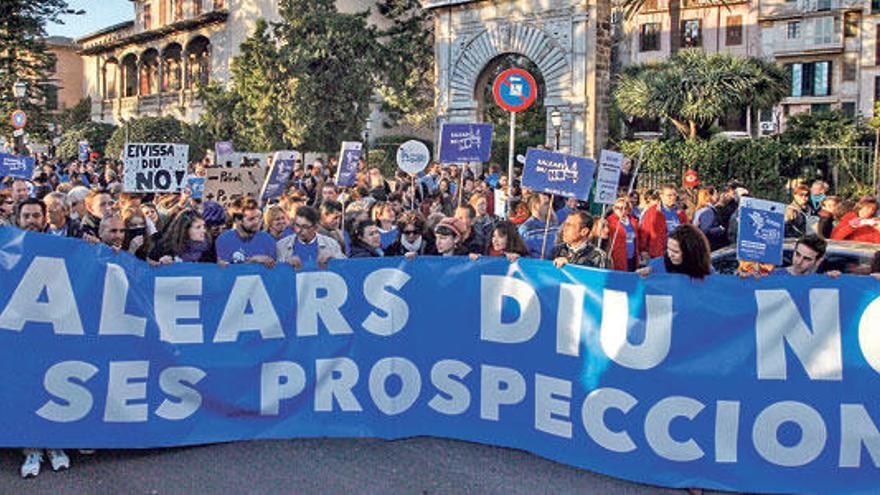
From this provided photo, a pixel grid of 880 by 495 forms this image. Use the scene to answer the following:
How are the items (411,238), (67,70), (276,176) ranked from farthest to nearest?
(67,70) < (276,176) < (411,238)

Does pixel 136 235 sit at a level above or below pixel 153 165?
below

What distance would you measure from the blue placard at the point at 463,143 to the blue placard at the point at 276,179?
8.72 ft

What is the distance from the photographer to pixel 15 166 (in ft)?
40.3

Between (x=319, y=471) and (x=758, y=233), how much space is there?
3500 millimetres

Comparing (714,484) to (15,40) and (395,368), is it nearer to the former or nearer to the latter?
(395,368)

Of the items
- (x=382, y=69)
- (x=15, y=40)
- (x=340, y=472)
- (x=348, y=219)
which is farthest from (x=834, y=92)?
(x=340, y=472)

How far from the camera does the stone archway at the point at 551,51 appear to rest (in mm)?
22031

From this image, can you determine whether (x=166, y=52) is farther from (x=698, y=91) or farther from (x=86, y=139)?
(x=698, y=91)

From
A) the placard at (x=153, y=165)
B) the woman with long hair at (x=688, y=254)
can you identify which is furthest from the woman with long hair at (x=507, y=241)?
the placard at (x=153, y=165)

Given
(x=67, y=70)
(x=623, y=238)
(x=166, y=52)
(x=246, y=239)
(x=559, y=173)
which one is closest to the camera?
(x=246, y=239)

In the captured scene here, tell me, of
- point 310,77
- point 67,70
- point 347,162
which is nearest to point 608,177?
point 347,162

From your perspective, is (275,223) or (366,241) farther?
(275,223)

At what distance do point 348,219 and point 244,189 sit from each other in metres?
2.67

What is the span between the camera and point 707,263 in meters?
5.04
